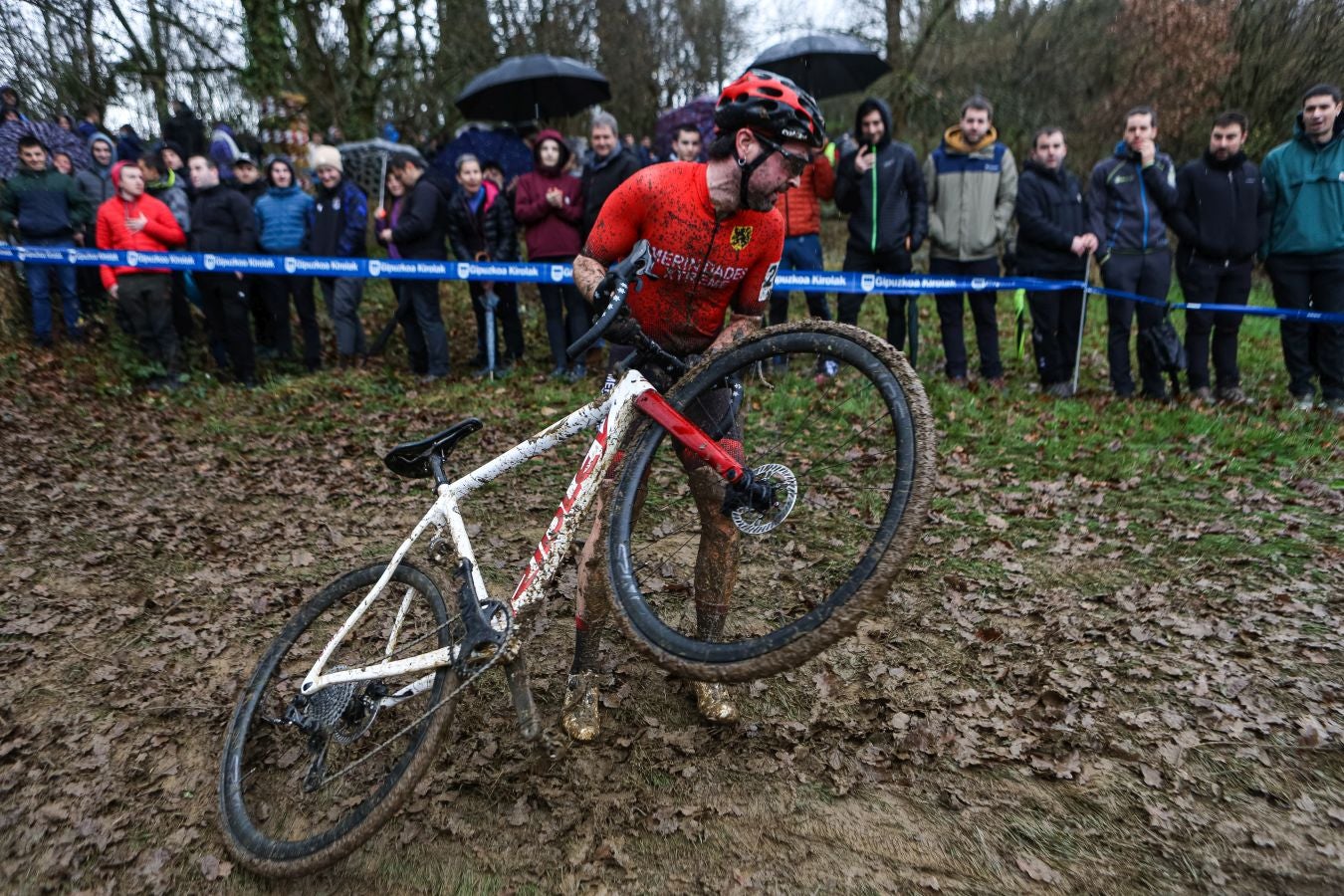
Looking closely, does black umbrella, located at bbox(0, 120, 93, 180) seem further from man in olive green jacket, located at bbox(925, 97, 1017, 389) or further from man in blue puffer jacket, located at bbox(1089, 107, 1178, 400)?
man in blue puffer jacket, located at bbox(1089, 107, 1178, 400)

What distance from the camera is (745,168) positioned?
122 inches

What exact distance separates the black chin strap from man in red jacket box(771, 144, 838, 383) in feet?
17.9

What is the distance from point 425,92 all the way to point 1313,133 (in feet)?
58.4

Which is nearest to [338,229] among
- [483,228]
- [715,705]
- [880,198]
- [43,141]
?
[483,228]

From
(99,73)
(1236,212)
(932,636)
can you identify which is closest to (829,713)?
(932,636)

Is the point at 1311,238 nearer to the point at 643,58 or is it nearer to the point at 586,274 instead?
the point at 586,274

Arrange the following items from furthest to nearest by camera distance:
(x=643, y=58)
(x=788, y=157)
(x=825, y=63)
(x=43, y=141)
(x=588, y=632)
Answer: (x=643, y=58)
(x=43, y=141)
(x=825, y=63)
(x=588, y=632)
(x=788, y=157)

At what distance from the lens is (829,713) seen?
12.7ft

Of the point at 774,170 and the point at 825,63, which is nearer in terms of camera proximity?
the point at 774,170

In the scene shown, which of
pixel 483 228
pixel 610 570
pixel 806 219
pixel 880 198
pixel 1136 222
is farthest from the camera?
pixel 483 228

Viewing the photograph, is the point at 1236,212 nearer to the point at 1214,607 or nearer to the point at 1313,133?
the point at 1313,133

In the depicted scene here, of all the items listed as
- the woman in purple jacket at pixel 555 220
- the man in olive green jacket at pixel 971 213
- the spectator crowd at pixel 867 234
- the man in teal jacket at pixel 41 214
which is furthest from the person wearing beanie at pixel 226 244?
the man in olive green jacket at pixel 971 213

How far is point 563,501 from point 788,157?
4.95ft

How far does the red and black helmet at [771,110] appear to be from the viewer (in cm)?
298
